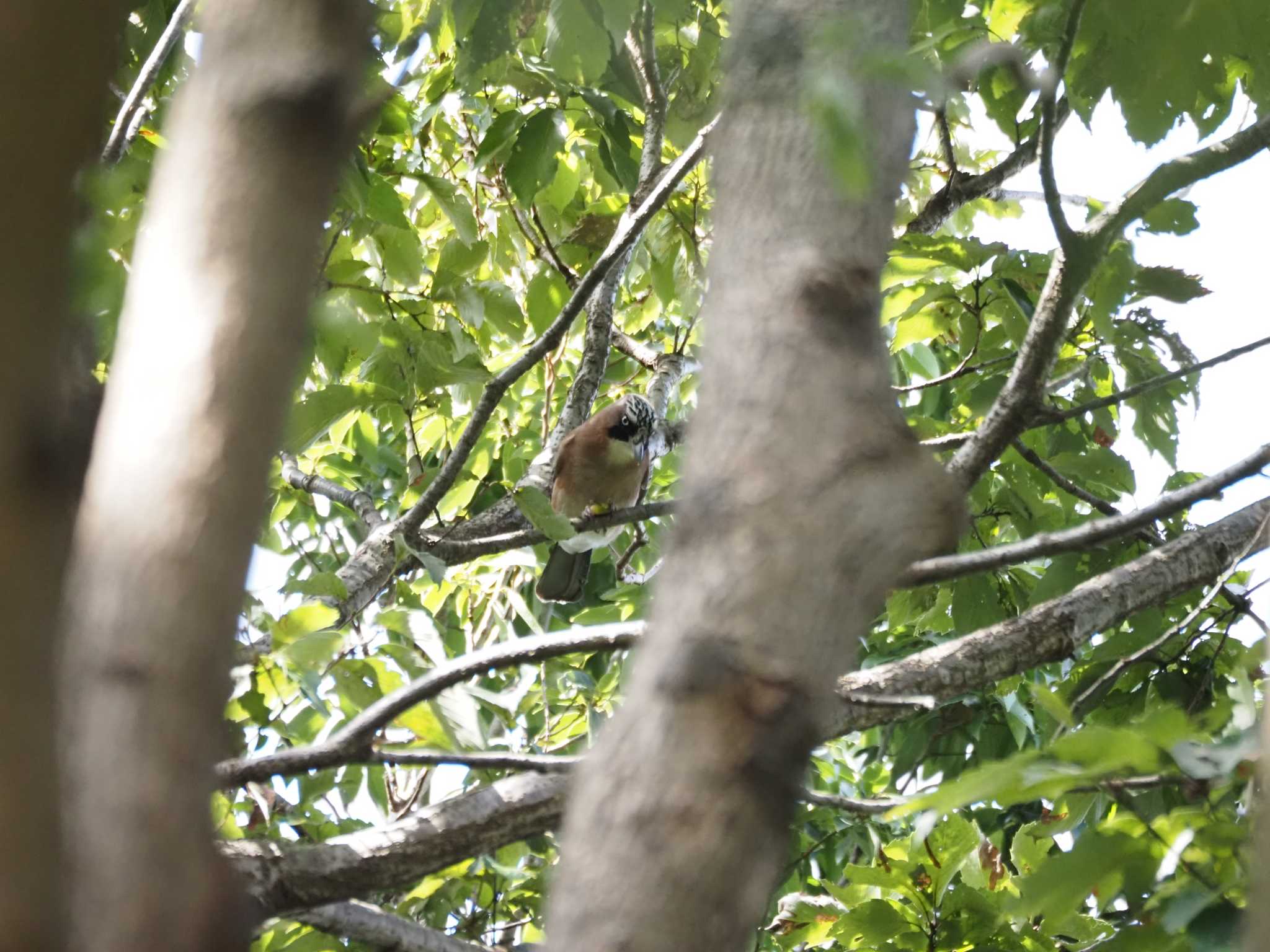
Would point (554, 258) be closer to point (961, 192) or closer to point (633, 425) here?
point (961, 192)

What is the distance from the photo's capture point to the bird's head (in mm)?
6086

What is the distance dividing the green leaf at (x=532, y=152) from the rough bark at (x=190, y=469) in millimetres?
2834

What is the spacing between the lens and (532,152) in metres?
3.57

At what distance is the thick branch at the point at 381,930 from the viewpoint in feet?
8.55

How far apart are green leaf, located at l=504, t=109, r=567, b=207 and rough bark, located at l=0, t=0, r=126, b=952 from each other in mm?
2973

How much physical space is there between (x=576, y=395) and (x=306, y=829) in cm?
181

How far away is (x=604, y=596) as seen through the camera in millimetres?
4500

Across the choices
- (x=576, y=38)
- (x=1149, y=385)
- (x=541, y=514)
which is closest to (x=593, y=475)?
(x=541, y=514)

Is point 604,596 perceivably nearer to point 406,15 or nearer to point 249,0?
point 406,15

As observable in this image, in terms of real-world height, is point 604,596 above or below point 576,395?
below

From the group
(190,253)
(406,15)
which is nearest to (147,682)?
(190,253)

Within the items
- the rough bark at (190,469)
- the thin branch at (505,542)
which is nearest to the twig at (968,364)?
the thin branch at (505,542)

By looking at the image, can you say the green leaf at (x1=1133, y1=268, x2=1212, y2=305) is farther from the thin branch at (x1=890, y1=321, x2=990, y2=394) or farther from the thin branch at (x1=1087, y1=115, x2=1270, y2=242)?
the thin branch at (x1=890, y1=321, x2=990, y2=394)

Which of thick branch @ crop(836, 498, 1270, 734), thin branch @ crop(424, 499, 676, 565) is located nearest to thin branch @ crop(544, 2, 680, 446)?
thin branch @ crop(424, 499, 676, 565)
